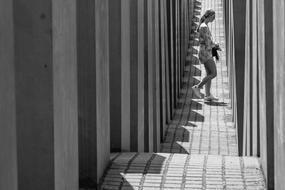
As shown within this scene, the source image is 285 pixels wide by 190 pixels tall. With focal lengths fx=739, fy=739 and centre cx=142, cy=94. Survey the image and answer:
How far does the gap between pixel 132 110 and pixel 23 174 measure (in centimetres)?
426

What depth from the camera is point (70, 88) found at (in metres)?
5.26

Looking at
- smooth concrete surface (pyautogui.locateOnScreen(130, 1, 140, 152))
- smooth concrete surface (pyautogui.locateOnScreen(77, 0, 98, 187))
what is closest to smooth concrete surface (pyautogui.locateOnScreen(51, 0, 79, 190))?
smooth concrete surface (pyautogui.locateOnScreen(77, 0, 98, 187))

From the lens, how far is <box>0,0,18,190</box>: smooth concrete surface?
13.0 feet

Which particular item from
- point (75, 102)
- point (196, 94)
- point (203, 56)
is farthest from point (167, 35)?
point (75, 102)

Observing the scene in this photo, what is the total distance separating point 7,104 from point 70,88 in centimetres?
123

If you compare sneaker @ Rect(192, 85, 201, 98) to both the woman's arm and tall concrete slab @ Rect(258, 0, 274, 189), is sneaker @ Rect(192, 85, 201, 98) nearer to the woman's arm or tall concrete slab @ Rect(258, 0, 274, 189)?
the woman's arm

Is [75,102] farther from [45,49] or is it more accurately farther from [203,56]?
[203,56]

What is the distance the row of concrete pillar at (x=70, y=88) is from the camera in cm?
445

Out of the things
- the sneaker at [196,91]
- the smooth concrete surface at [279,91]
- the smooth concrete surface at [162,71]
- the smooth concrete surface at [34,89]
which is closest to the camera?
the smooth concrete surface at [34,89]

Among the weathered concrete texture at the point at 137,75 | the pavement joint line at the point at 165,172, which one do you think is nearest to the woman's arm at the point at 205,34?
the weathered concrete texture at the point at 137,75

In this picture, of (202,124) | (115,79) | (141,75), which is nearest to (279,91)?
(115,79)

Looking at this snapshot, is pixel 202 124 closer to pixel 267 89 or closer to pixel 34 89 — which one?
pixel 267 89

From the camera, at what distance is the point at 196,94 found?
659 inches

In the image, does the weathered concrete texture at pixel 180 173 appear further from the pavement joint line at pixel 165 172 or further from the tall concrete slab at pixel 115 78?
the tall concrete slab at pixel 115 78
